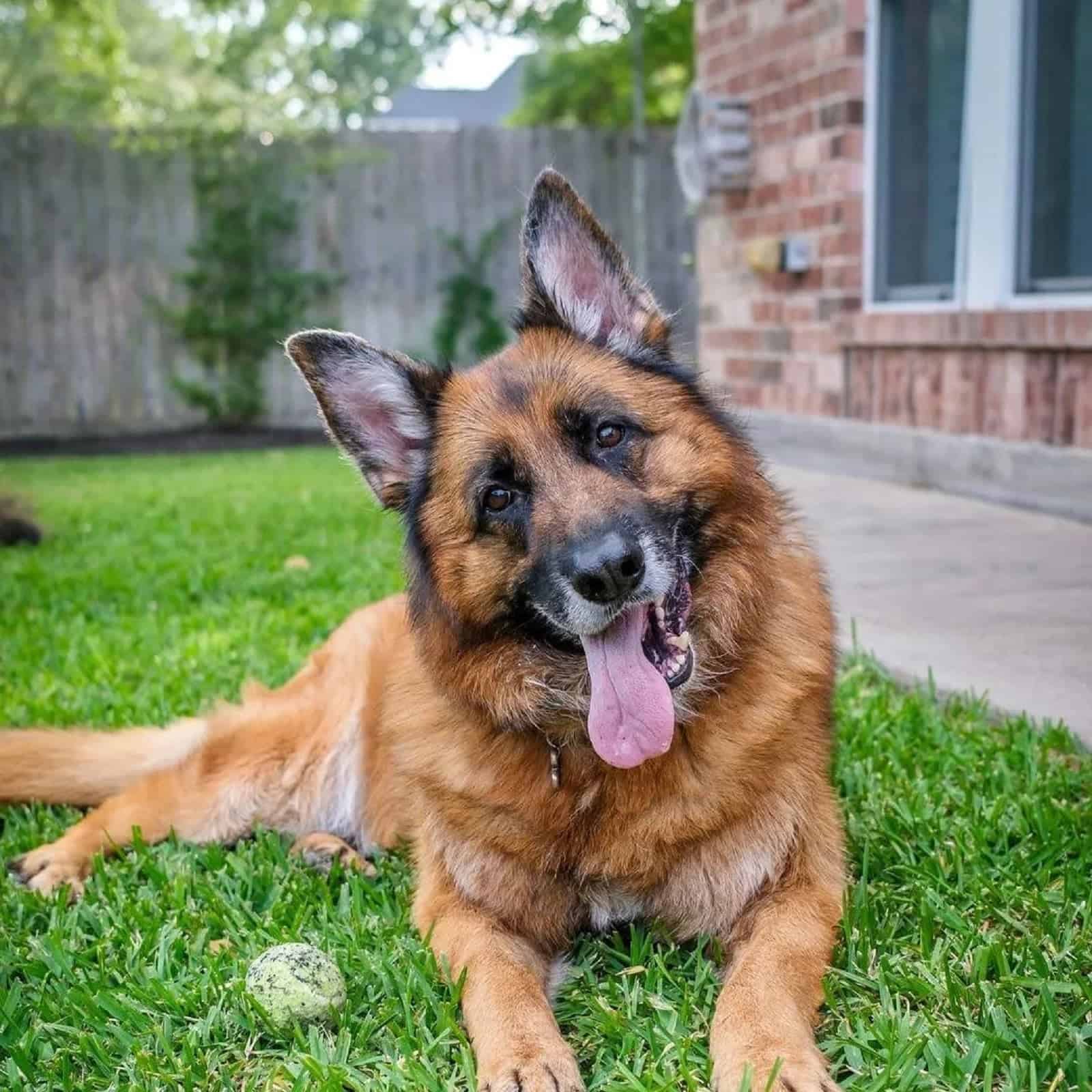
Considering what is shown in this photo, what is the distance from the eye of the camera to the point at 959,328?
21.3 feet

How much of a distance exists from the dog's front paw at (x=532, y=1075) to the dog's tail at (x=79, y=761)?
1726 millimetres

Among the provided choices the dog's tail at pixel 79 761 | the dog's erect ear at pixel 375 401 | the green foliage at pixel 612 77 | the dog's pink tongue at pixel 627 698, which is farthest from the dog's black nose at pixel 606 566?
the green foliage at pixel 612 77

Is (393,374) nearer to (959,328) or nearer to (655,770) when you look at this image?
(655,770)

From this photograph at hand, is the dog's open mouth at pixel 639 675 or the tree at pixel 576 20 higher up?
the tree at pixel 576 20

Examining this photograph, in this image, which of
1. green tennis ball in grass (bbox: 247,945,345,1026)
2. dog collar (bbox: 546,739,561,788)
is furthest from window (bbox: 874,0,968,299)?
green tennis ball in grass (bbox: 247,945,345,1026)

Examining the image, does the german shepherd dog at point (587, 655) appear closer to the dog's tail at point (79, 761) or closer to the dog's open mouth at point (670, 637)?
the dog's open mouth at point (670, 637)

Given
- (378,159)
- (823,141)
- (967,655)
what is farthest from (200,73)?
(967,655)

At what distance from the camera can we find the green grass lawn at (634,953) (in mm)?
2176

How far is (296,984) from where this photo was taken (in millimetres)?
2365

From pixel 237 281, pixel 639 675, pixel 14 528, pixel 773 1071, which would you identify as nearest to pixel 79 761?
pixel 639 675

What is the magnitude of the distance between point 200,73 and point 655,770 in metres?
30.6

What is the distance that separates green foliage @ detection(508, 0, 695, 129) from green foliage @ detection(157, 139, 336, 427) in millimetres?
5737

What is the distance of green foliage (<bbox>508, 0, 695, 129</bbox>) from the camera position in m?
15.9

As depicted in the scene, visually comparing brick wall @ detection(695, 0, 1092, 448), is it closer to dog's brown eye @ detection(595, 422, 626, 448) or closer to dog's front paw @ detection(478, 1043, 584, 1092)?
dog's brown eye @ detection(595, 422, 626, 448)
